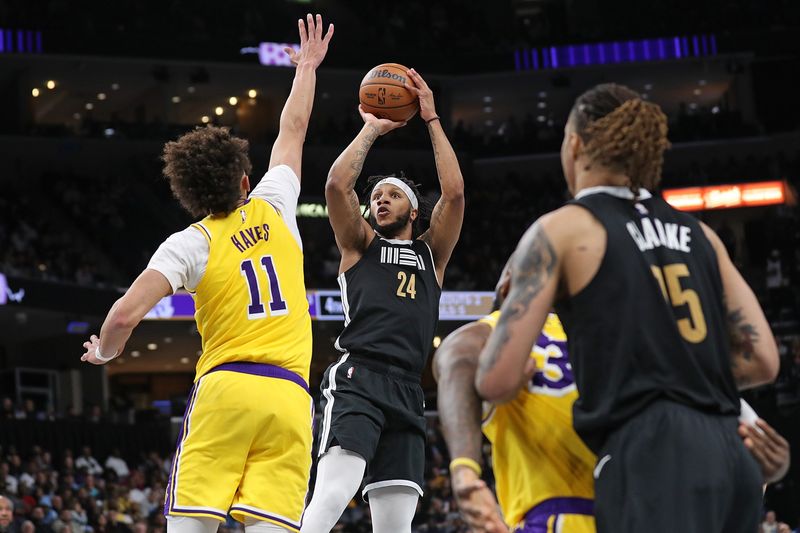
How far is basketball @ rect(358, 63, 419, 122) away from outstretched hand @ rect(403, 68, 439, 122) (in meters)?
0.04

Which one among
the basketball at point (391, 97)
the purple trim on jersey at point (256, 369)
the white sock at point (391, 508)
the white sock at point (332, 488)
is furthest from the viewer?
the basketball at point (391, 97)

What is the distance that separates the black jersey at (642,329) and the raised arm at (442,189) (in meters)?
3.50

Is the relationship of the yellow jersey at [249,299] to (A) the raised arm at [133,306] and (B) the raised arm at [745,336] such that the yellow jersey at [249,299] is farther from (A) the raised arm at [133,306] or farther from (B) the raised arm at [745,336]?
(B) the raised arm at [745,336]

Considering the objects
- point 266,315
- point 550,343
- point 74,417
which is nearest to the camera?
point 550,343

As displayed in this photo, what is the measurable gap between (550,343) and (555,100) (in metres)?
39.8

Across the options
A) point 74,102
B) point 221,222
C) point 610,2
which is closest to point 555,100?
point 610,2

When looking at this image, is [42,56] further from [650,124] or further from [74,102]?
[650,124]

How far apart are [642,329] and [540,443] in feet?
1.88

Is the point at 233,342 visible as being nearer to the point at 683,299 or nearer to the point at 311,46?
the point at 311,46

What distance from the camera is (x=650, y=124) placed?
3.52 m

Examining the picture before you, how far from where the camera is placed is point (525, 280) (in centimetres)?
337

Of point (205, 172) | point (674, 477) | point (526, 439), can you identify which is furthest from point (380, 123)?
point (674, 477)

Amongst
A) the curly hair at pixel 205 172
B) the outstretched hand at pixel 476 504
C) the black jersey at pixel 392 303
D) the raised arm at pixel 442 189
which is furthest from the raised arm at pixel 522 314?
the raised arm at pixel 442 189

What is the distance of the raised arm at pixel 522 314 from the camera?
132 inches
